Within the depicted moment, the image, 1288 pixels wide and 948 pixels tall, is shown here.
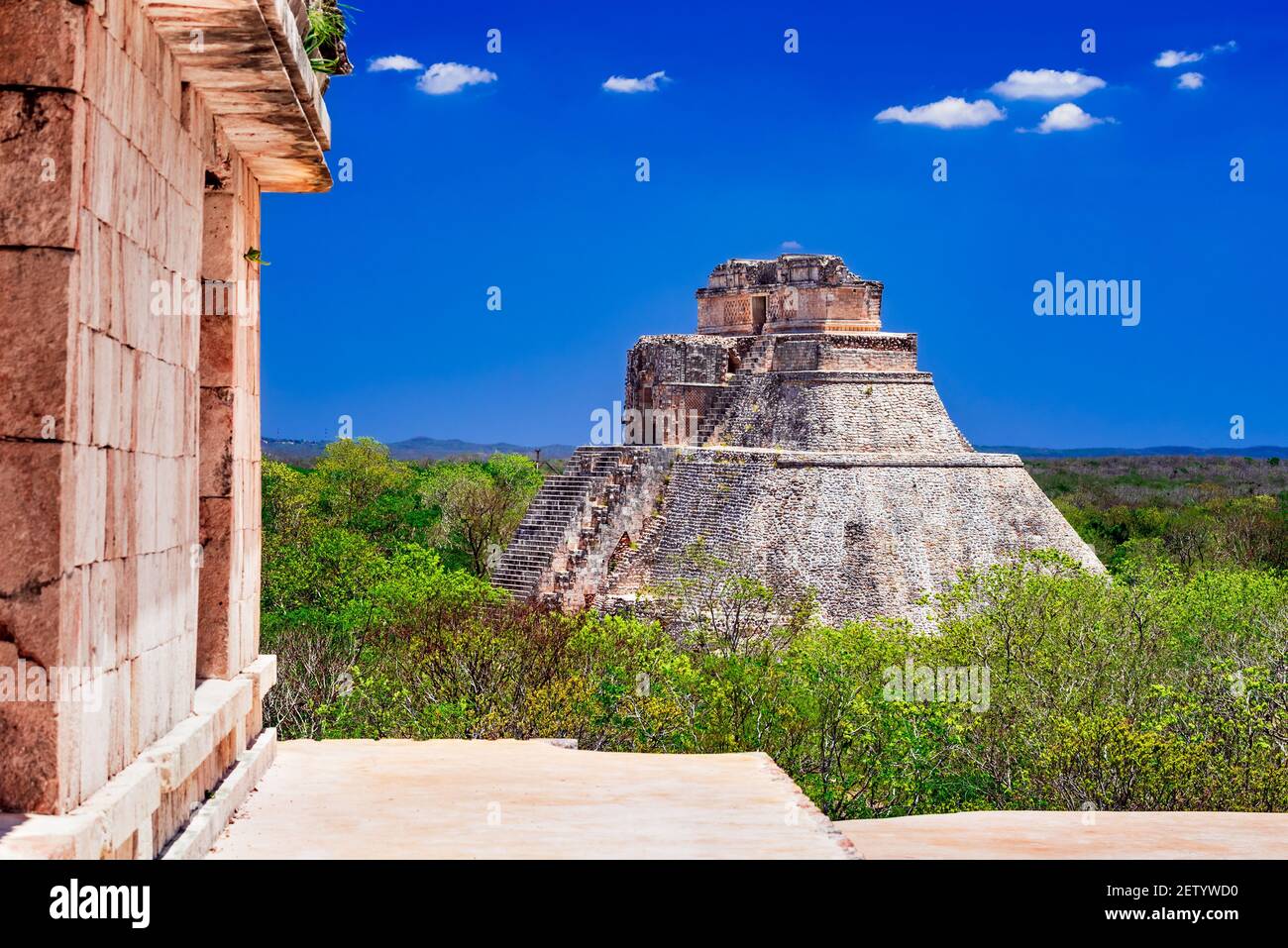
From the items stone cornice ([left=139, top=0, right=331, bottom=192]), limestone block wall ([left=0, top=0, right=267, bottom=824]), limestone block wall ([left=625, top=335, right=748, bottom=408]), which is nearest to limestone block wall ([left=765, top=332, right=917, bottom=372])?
limestone block wall ([left=625, top=335, right=748, bottom=408])

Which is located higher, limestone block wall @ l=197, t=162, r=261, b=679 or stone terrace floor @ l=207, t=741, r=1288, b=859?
limestone block wall @ l=197, t=162, r=261, b=679

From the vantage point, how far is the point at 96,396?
4496 millimetres

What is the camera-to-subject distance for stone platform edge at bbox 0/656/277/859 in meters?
4.04

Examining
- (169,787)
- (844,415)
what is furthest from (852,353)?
(169,787)

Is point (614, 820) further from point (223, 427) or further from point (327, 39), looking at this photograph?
point (327, 39)

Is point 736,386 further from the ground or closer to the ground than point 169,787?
further from the ground

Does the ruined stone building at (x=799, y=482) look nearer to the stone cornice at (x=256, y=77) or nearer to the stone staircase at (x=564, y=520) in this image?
the stone staircase at (x=564, y=520)

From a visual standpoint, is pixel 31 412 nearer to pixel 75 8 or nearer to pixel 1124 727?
pixel 75 8

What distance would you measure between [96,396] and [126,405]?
37 centimetres

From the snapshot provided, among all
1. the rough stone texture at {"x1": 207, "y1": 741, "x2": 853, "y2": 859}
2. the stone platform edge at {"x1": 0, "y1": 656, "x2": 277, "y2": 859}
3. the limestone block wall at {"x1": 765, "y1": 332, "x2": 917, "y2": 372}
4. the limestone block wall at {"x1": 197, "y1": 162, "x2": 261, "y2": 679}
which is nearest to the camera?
the stone platform edge at {"x1": 0, "y1": 656, "x2": 277, "y2": 859}

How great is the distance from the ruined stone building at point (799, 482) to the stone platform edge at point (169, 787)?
65.8 ft

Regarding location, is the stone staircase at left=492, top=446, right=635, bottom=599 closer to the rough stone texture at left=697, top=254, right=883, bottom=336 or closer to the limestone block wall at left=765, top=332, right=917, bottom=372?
the limestone block wall at left=765, top=332, right=917, bottom=372

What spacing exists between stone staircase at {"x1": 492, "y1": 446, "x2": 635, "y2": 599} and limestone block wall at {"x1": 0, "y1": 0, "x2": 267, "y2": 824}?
74.5ft
